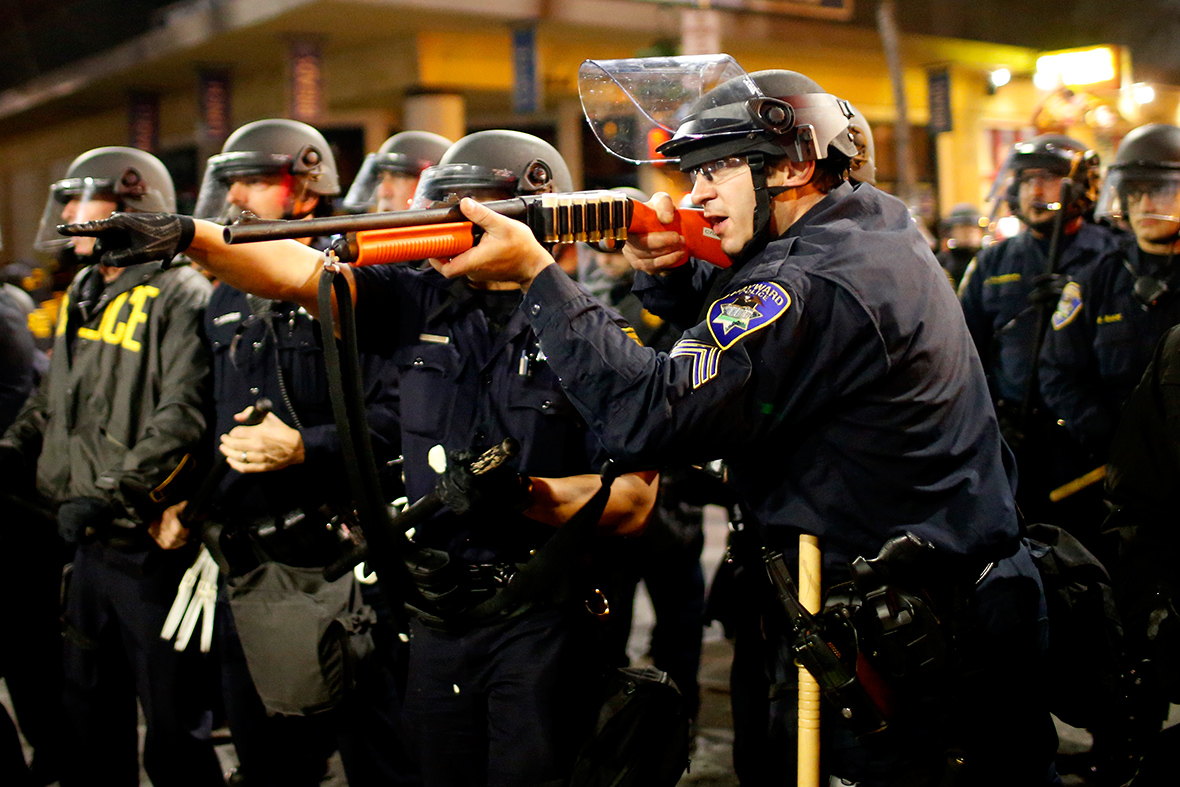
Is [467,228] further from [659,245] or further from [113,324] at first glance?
[113,324]

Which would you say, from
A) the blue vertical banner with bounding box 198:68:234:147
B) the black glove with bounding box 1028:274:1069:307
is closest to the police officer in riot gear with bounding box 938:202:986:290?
the black glove with bounding box 1028:274:1069:307

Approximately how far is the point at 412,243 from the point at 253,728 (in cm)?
224

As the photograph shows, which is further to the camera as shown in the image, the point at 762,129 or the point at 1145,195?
the point at 1145,195

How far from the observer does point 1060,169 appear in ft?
18.4

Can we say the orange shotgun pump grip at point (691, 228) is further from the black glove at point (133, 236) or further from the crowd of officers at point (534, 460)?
the black glove at point (133, 236)

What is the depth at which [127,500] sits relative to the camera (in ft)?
12.0

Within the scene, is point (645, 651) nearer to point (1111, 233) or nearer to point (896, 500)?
point (1111, 233)

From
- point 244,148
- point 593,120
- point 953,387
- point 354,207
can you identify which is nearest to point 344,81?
point 354,207

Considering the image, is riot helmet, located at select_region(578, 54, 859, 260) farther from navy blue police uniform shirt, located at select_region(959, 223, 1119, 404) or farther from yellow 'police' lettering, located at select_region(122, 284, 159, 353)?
navy blue police uniform shirt, located at select_region(959, 223, 1119, 404)

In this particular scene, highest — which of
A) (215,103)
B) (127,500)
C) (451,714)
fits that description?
(215,103)

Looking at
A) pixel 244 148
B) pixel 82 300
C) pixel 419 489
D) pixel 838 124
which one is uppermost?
pixel 244 148

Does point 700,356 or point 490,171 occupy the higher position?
point 490,171

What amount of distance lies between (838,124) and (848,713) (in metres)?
1.27

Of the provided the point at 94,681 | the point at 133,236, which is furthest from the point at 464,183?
the point at 94,681
